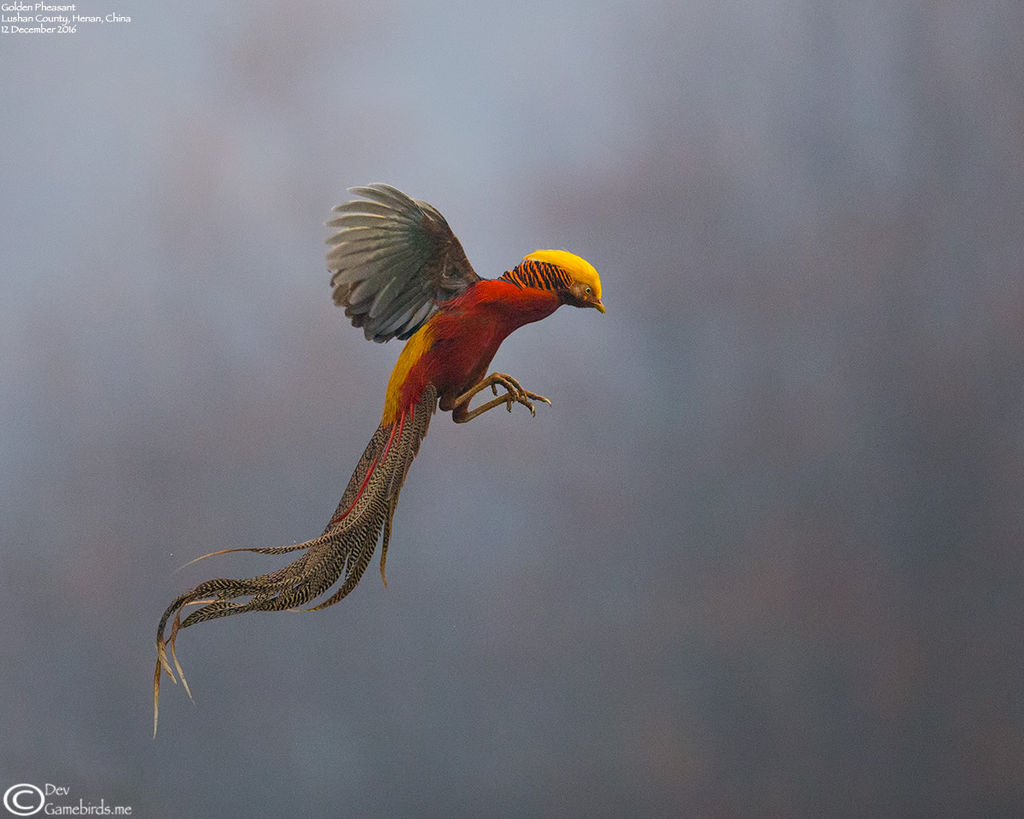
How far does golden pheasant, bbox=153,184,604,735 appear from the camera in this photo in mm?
2223

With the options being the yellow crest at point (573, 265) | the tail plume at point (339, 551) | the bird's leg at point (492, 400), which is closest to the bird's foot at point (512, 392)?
the bird's leg at point (492, 400)

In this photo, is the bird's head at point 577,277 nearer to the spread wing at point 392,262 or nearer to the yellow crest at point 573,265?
the yellow crest at point 573,265

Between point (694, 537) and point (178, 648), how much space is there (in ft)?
3.82

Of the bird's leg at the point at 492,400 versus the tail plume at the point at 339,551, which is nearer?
the tail plume at the point at 339,551

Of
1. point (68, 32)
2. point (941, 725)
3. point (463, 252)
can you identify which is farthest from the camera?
point (941, 725)

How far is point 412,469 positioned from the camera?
96.4 inches

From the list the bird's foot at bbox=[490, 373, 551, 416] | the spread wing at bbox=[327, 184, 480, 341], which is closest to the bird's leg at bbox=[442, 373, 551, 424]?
the bird's foot at bbox=[490, 373, 551, 416]

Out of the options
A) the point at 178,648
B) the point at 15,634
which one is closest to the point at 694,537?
the point at 178,648

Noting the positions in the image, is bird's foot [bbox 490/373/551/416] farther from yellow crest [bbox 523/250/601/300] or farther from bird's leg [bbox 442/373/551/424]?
yellow crest [bbox 523/250/601/300]

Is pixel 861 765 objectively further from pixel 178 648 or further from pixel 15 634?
pixel 15 634

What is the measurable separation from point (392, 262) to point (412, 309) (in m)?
0.11

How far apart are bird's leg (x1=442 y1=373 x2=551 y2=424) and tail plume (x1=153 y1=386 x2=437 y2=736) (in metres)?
0.06

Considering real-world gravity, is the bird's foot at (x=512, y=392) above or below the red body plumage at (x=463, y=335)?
below

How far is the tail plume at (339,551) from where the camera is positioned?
6.91ft
